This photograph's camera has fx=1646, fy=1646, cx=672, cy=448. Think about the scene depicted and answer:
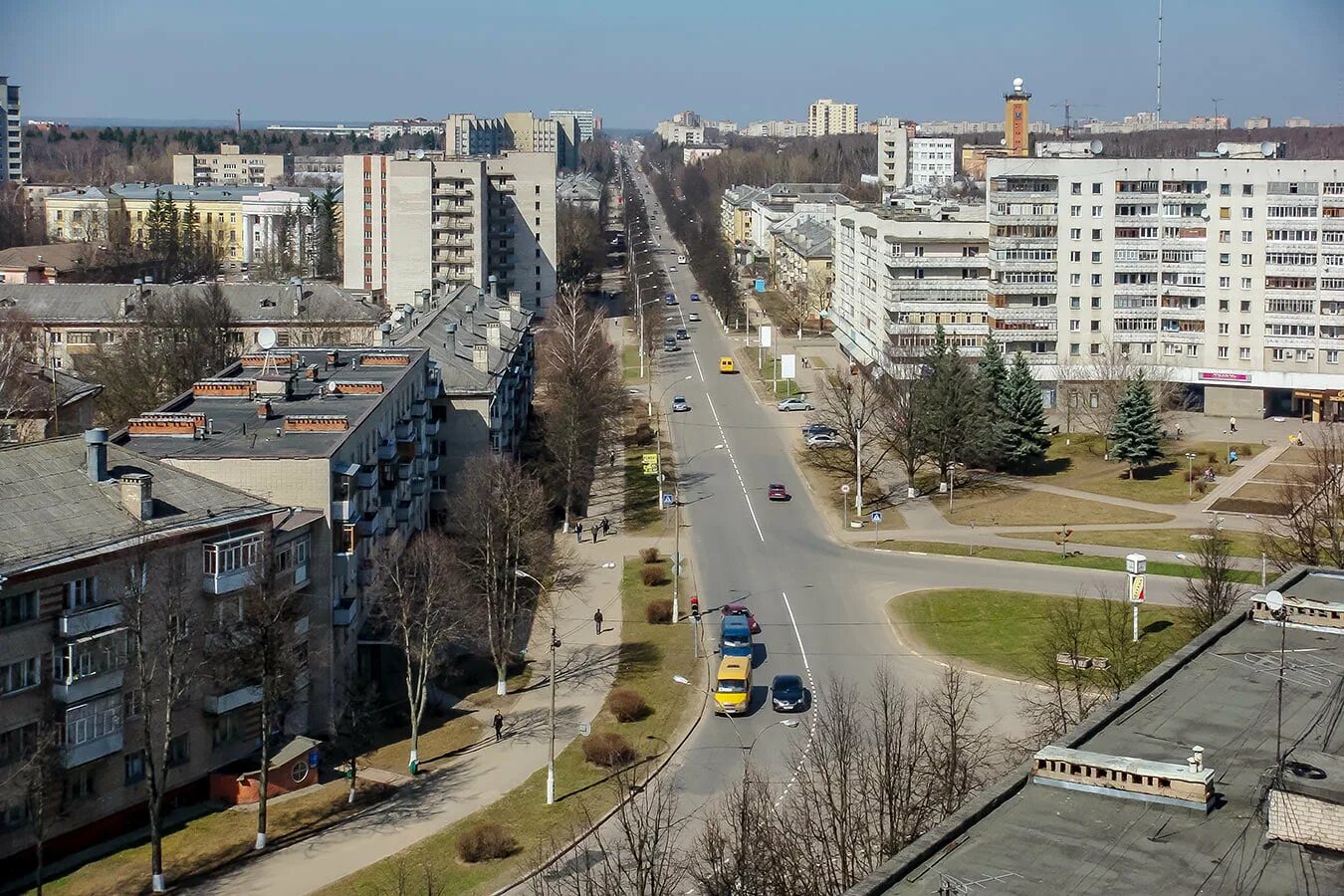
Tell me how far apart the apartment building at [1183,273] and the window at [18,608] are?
143 feet

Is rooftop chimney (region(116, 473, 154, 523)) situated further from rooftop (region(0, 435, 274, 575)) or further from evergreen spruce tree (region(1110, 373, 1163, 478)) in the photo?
evergreen spruce tree (region(1110, 373, 1163, 478))

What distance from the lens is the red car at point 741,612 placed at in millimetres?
35000

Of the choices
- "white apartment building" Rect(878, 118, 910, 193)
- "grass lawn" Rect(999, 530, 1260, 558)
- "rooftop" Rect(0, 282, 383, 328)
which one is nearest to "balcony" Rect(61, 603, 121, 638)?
"grass lawn" Rect(999, 530, 1260, 558)

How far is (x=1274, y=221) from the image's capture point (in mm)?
59375

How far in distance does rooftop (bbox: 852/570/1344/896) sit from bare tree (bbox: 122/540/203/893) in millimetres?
14106

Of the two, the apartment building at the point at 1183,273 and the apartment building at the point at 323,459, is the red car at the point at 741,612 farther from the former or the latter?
the apartment building at the point at 1183,273

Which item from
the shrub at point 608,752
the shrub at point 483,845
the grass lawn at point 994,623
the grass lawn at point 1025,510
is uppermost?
the grass lawn at point 1025,510

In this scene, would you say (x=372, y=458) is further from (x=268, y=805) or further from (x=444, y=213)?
(x=444, y=213)

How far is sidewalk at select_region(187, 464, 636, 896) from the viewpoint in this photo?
23.7 metres

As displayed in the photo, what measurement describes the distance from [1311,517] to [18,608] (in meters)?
31.3

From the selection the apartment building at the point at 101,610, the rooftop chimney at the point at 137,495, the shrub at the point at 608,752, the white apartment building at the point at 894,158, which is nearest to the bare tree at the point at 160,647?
the apartment building at the point at 101,610

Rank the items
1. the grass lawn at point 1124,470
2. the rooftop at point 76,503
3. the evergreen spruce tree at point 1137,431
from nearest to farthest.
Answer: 1. the rooftop at point 76,503
2. the grass lawn at point 1124,470
3. the evergreen spruce tree at point 1137,431

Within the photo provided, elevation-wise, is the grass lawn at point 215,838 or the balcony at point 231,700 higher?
the balcony at point 231,700

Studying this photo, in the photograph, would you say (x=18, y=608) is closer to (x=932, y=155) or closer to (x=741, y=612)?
(x=741, y=612)
